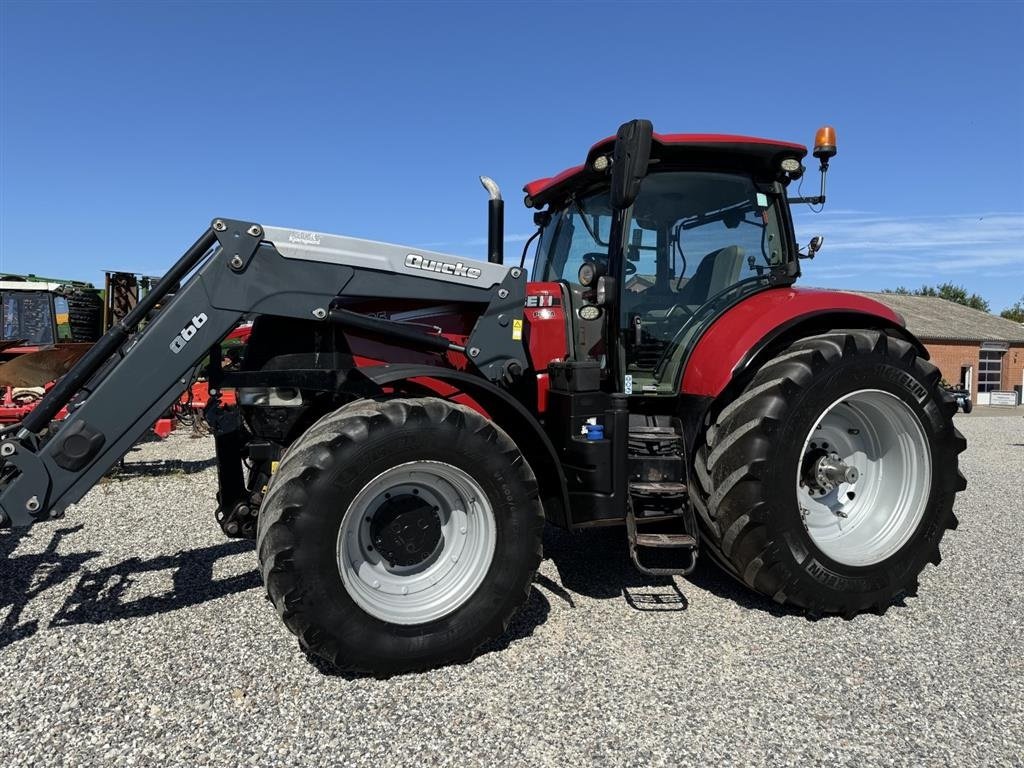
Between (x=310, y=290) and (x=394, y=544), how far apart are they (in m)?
1.25

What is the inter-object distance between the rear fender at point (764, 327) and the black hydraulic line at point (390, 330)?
51.7 inches

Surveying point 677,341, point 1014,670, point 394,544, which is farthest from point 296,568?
point 1014,670

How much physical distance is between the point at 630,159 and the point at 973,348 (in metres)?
30.6

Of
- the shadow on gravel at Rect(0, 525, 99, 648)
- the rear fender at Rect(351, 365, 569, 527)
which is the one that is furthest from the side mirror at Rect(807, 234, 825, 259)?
the shadow on gravel at Rect(0, 525, 99, 648)

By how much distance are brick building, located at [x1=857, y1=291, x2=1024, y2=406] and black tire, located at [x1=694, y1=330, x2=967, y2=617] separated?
25.9 meters

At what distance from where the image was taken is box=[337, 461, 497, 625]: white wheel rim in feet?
9.67

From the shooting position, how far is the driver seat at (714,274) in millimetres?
3998

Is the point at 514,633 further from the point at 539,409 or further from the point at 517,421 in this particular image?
the point at 539,409

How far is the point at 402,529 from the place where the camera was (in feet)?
10.0

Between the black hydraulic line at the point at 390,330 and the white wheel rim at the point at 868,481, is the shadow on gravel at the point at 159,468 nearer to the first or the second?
the black hydraulic line at the point at 390,330

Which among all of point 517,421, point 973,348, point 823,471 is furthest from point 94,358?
point 973,348

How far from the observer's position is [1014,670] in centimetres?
303

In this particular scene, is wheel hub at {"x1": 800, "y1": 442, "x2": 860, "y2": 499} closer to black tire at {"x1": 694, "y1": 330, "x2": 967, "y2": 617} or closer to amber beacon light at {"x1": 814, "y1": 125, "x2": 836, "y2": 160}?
black tire at {"x1": 694, "y1": 330, "x2": 967, "y2": 617}

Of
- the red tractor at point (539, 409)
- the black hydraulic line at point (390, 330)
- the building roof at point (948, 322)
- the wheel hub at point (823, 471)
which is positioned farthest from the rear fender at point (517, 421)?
the building roof at point (948, 322)
